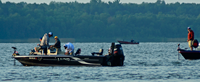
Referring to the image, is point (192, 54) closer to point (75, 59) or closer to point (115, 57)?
point (115, 57)

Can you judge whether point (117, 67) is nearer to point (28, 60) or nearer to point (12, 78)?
point (28, 60)

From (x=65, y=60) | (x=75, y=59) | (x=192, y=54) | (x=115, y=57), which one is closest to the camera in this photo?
(x=75, y=59)

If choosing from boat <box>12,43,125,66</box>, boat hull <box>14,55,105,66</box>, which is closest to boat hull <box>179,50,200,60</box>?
boat <box>12,43,125,66</box>

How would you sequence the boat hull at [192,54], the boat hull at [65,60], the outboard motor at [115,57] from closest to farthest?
1. the boat hull at [65,60]
2. the outboard motor at [115,57]
3. the boat hull at [192,54]

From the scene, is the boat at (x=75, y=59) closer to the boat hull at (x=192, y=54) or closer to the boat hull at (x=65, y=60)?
the boat hull at (x=65, y=60)

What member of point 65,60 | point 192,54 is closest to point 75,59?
point 65,60

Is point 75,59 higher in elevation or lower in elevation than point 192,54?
lower

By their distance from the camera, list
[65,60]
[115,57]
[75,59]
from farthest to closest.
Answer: [115,57]
[65,60]
[75,59]

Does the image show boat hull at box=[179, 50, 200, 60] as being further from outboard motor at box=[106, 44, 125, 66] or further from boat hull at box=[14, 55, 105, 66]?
boat hull at box=[14, 55, 105, 66]

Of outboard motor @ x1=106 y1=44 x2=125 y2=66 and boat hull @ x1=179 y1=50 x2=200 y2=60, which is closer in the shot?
outboard motor @ x1=106 y1=44 x2=125 y2=66

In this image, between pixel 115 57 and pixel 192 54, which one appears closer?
pixel 115 57

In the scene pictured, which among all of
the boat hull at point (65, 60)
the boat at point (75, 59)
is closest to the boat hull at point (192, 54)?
the boat at point (75, 59)

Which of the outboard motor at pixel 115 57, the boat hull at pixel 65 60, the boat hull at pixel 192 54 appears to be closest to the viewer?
the boat hull at pixel 65 60

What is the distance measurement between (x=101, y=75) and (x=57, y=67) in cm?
508
